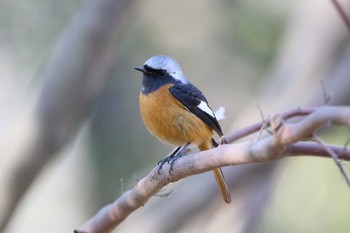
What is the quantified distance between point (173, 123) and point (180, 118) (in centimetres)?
6


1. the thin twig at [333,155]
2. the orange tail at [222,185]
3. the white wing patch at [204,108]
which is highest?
the white wing patch at [204,108]

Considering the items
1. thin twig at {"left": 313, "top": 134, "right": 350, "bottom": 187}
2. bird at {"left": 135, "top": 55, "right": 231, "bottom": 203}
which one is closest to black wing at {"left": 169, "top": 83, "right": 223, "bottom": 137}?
bird at {"left": 135, "top": 55, "right": 231, "bottom": 203}

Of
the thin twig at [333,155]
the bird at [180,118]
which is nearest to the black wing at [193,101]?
the bird at [180,118]

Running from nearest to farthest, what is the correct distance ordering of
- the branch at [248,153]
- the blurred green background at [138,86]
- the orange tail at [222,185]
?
the branch at [248,153]
the orange tail at [222,185]
the blurred green background at [138,86]

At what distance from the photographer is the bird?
4.15 m

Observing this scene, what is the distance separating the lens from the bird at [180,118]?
13.6 ft

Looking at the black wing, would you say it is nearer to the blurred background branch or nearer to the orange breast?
the orange breast

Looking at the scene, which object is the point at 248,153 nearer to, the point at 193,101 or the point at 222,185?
the point at 222,185

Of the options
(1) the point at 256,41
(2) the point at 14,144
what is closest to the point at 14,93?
(1) the point at 256,41

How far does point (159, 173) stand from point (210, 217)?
2673 mm

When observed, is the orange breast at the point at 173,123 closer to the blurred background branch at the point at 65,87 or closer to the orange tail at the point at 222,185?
the orange tail at the point at 222,185

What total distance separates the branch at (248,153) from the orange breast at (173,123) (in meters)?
0.69

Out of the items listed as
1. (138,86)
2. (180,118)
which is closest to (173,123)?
(180,118)

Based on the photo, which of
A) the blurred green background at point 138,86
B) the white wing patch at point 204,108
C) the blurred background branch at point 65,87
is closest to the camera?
the white wing patch at point 204,108
